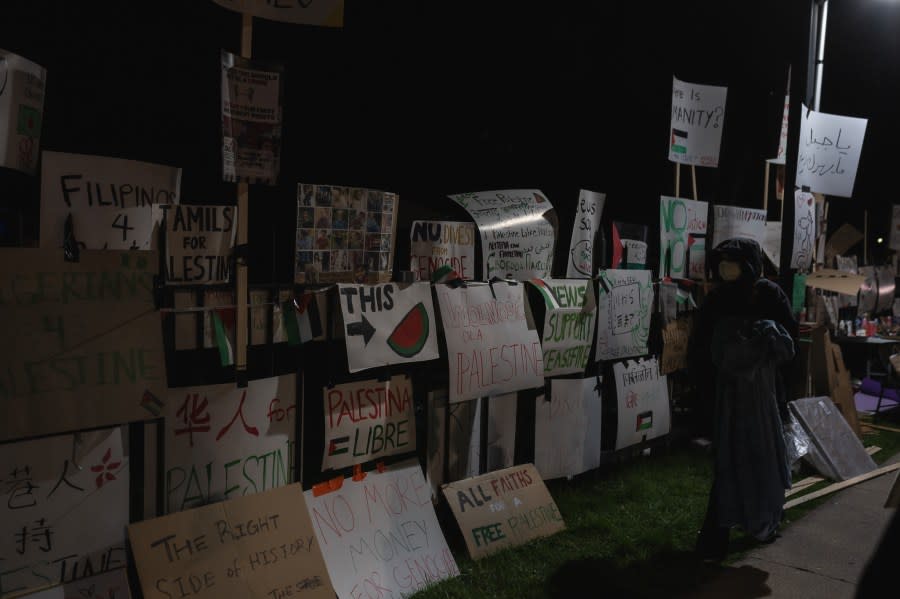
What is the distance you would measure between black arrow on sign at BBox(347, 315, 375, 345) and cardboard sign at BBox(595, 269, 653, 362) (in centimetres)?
247

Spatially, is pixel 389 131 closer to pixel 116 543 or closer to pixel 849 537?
pixel 116 543

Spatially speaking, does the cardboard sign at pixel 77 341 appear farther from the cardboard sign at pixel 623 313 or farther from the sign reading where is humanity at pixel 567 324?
the cardboard sign at pixel 623 313

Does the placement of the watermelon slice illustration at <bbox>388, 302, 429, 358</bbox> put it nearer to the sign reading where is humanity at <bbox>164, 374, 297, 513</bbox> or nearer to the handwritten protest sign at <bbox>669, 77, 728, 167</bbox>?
the sign reading where is humanity at <bbox>164, 374, 297, 513</bbox>

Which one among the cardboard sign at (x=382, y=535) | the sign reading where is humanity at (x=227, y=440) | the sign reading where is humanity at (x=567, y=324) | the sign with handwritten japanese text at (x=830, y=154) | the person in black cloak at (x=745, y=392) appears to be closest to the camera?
the sign reading where is humanity at (x=227, y=440)

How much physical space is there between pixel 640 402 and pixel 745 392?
180 centimetres

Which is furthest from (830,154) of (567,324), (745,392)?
(745,392)

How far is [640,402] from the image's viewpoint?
651cm

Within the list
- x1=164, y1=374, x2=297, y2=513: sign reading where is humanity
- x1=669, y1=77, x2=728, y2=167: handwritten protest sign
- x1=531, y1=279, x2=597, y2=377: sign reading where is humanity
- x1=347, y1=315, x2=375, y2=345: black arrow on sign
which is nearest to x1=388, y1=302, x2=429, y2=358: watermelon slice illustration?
x1=347, y1=315, x2=375, y2=345: black arrow on sign

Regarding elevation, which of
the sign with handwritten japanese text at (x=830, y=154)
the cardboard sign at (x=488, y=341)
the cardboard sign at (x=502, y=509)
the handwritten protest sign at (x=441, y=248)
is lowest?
the cardboard sign at (x=502, y=509)

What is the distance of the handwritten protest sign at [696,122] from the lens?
665 cm

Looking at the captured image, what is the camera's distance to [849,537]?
522cm

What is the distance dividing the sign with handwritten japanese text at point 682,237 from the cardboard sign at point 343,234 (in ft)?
10.7

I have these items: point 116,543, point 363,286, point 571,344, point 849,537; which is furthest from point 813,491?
point 116,543

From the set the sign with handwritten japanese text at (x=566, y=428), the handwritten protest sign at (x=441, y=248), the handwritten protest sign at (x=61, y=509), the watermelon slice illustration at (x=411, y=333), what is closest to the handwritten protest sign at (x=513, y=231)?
the handwritten protest sign at (x=441, y=248)
